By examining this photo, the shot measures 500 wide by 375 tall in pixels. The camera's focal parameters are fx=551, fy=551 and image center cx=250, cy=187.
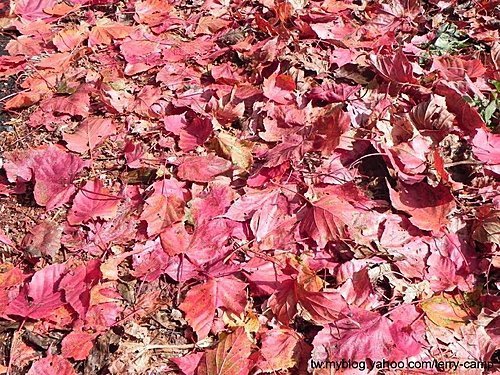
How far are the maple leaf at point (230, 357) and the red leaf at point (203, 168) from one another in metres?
0.64

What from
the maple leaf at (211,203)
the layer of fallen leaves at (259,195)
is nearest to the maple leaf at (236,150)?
the layer of fallen leaves at (259,195)

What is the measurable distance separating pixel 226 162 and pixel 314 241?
482 millimetres

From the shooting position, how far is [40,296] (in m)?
1.82

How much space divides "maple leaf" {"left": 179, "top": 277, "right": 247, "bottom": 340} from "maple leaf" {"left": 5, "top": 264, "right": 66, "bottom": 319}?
0.42m

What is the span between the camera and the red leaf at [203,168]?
6.86ft

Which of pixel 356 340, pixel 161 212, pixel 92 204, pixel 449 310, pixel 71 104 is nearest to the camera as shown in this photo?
pixel 356 340

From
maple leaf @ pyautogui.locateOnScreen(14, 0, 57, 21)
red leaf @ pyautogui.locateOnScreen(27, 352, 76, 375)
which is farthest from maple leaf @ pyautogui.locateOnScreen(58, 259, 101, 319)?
maple leaf @ pyautogui.locateOnScreen(14, 0, 57, 21)

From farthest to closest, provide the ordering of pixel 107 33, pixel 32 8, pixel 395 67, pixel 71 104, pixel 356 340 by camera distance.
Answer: pixel 32 8, pixel 107 33, pixel 71 104, pixel 395 67, pixel 356 340

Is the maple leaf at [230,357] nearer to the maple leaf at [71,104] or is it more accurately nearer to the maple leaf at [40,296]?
the maple leaf at [40,296]

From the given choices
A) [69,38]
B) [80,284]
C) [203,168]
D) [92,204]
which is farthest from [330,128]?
[69,38]

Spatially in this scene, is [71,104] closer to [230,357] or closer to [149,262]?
[149,262]

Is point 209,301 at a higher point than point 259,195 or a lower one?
lower

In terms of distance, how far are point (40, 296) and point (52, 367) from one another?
0.26m

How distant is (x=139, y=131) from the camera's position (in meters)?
2.38
